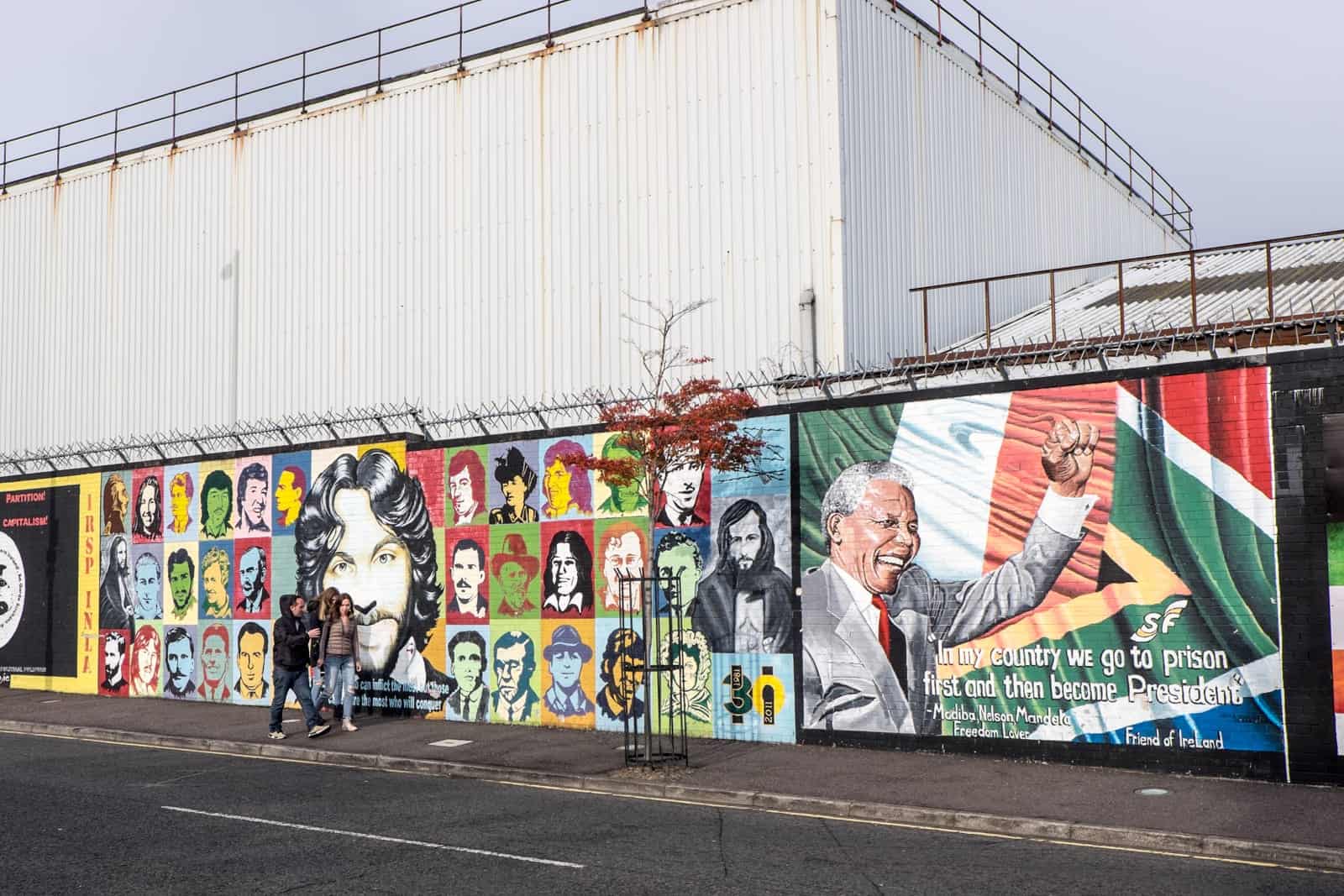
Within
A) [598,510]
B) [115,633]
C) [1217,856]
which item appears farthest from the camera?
[115,633]

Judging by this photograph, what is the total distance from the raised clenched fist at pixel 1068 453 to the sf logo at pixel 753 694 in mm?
4311

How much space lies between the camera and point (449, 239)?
837 inches

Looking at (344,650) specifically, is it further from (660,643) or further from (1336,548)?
(1336,548)

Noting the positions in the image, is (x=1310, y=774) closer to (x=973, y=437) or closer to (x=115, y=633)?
(x=973, y=437)

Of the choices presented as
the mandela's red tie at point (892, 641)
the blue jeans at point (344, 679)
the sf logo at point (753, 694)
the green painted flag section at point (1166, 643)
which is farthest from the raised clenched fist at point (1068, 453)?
the blue jeans at point (344, 679)

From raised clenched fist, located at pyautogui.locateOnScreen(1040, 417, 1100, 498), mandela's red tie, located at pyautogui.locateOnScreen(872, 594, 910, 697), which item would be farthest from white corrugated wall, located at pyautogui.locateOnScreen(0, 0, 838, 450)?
raised clenched fist, located at pyautogui.locateOnScreen(1040, 417, 1100, 498)

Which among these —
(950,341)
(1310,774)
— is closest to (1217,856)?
(1310,774)

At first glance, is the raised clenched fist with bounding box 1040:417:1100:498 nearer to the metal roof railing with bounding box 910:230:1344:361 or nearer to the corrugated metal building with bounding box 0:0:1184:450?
the metal roof railing with bounding box 910:230:1344:361

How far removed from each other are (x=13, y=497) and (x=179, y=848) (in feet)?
59.9

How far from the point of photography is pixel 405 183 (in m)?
21.9

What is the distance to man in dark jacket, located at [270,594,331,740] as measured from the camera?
17.1 m

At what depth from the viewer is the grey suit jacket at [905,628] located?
1414cm

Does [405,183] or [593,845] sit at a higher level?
[405,183]

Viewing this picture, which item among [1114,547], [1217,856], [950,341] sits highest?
[950,341]
